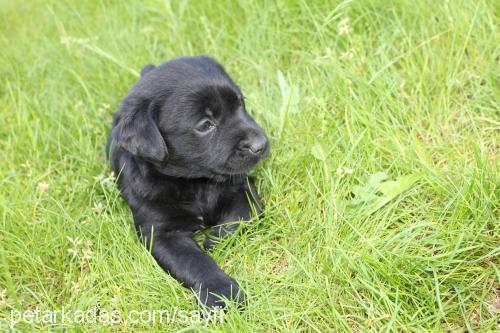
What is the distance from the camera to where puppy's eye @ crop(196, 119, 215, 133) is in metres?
2.76

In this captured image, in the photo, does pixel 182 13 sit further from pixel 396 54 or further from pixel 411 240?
pixel 411 240

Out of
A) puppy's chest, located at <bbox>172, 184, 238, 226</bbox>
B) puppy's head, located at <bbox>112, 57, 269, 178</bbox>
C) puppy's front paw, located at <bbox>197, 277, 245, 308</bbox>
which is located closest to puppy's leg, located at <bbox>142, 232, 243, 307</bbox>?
puppy's front paw, located at <bbox>197, 277, 245, 308</bbox>

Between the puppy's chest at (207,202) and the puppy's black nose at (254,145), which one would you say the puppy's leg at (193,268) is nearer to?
the puppy's chest at (207,202)

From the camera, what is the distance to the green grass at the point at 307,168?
2297 millimetres

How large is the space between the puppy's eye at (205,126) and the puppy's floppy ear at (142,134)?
19 cm

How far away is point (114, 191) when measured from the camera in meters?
3.05

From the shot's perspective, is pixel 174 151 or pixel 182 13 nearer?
pixel 174 151

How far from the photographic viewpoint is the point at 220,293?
238 centimetres

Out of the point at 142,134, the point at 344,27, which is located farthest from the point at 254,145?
the point at 344,27

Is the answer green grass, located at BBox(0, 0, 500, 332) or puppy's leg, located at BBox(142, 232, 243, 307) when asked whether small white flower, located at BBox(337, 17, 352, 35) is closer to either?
green grass, located at BBox(0, 0, 500, 332)

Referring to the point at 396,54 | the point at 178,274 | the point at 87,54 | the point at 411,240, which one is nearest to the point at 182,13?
the point at 87,54

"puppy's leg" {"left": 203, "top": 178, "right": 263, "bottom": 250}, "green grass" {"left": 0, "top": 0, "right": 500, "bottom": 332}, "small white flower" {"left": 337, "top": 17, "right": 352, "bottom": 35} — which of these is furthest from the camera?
"small white flower" {"left": 337, "top": 17, "right": 352, "bottom": 35}

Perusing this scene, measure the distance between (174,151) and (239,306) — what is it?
829mm

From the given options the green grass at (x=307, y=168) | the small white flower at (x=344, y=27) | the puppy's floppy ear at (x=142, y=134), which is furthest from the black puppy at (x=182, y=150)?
the small white flower at (x=344, y=27)
